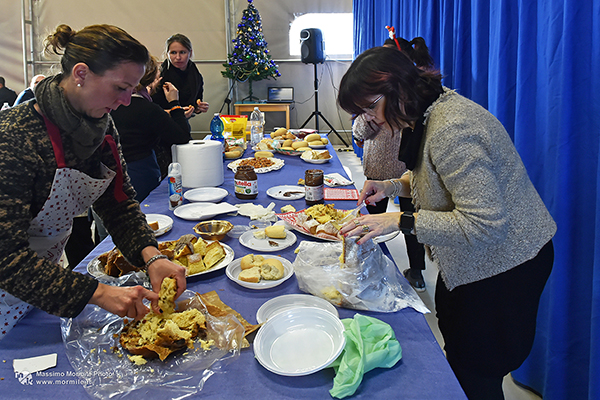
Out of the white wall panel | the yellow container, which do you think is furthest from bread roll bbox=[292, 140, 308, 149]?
the white wall panel

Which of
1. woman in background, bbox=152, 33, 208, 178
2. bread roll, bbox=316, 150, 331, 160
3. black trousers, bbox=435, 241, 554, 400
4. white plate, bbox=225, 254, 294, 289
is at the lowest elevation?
black trousers, bbox=435, 241, 554, 400

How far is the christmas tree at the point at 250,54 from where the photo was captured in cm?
661

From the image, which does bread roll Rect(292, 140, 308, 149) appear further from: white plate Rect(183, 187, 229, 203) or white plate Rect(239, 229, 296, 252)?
white plate Rect(239, 229, 296, 252)

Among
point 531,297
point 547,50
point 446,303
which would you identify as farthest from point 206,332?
point 547,50

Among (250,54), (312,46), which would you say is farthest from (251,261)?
(250,54)

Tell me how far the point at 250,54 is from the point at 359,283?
20.5ft

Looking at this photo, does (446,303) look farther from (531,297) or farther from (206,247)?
(206,247)

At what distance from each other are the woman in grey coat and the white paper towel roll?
44.7 inches

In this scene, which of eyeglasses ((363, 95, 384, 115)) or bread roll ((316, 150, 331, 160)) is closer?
eyeglasses ((363, 95, 384, 115))

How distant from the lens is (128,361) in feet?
2.73

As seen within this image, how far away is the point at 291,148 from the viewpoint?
3234mm

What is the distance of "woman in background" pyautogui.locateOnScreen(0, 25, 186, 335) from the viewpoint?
859 millimetres

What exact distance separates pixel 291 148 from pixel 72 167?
2.27m

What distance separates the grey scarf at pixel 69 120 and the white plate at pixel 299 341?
2.17 feet
